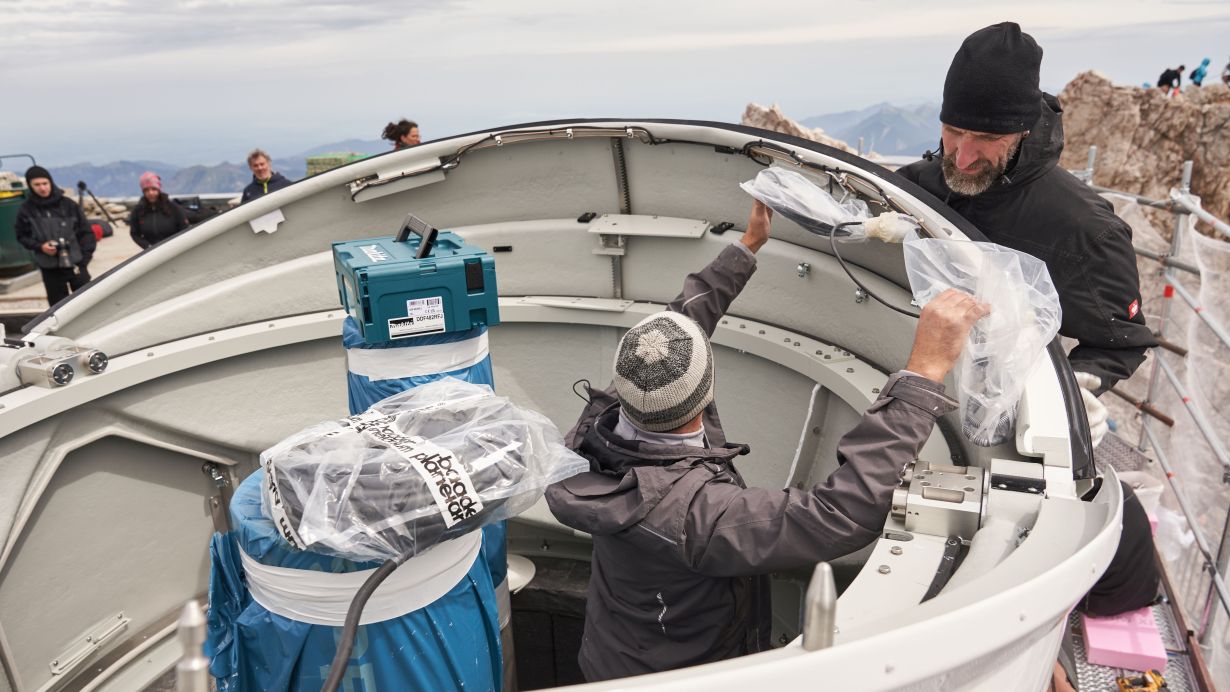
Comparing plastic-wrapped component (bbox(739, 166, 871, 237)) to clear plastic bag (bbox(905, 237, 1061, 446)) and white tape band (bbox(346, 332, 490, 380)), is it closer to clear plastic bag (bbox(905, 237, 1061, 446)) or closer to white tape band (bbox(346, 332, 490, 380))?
clear plastic bag (bbox(905, 237, 1061, 446))

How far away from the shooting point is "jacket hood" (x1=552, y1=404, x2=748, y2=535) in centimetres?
141

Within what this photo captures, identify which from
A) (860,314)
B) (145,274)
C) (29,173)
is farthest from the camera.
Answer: (29,173)

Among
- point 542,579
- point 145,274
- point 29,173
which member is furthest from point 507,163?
point 29,173

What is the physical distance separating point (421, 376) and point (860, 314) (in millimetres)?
1342

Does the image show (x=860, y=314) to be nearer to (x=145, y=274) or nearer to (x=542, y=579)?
(x=542, y=579)

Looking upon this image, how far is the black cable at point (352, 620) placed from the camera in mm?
1055

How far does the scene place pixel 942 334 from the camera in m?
1.42

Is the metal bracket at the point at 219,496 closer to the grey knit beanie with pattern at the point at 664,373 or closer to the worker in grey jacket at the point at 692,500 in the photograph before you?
the worker in grey jacket at the point at 692,500

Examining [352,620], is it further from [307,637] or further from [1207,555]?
[1207,555]

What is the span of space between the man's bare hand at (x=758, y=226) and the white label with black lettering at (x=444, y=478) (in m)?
1.21

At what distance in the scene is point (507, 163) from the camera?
338cm

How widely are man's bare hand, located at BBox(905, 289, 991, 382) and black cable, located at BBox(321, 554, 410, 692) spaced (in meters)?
0.94

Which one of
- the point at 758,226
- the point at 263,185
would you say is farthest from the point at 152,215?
the point at 758,226

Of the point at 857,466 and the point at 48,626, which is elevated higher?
the point at 857,466
